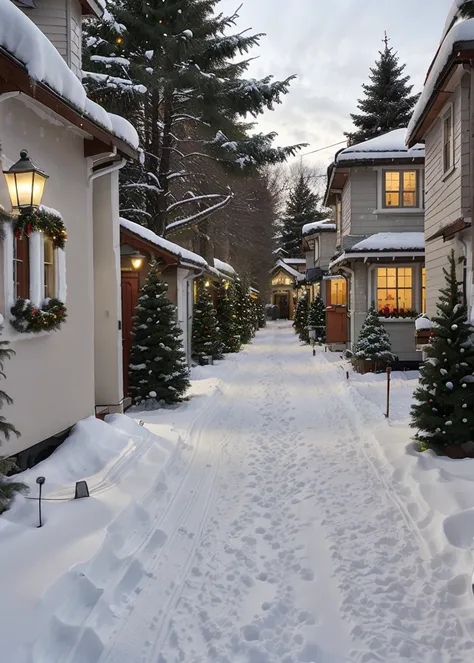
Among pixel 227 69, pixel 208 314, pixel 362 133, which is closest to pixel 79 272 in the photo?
pixel 208 314

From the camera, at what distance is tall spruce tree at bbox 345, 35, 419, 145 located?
35062 mm

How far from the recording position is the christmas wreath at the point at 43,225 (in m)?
5.29

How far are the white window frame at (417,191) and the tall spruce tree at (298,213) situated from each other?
3671cm

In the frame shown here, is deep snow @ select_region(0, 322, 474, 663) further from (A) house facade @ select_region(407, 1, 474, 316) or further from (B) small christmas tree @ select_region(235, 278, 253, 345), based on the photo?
(B) small christmas tree @ select_region(235, 278, 253, 345)

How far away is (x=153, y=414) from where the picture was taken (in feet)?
32.9

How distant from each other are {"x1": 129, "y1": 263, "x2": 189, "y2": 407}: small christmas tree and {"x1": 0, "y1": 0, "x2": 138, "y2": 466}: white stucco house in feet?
5.46

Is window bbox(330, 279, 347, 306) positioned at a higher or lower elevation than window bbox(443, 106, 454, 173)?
lower

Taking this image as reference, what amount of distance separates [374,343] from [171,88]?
9708 millimetres

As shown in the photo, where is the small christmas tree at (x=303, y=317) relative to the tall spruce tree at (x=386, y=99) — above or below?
below

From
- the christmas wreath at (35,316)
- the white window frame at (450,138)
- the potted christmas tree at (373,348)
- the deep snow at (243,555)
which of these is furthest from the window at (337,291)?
the christmas wreath at (35,316)

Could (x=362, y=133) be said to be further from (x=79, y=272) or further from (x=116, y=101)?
(x=79, y=272)

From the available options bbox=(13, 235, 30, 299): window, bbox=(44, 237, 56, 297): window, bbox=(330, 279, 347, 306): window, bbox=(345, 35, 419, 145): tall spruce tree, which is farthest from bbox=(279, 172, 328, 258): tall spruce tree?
bbox=(13, 235, 30, 299): window

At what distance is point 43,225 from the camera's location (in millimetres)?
5824

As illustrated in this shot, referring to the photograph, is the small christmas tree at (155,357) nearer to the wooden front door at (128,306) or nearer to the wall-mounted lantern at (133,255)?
the wooden front door at (128,306)
